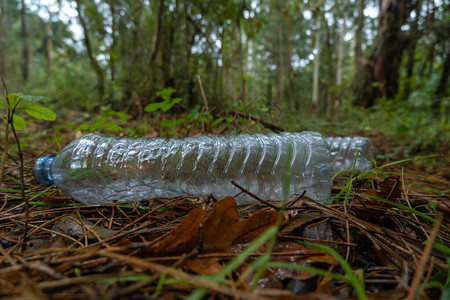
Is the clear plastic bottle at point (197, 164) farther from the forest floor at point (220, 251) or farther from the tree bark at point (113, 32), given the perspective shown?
the tree bark at point (113, 32)

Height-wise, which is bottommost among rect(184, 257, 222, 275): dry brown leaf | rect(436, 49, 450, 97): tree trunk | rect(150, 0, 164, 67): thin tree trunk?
rect(184, 257, 222, 275): dry brown leaf

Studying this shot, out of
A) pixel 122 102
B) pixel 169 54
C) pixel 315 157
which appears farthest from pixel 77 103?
pixel 315 157

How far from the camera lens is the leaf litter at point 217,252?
511 mm

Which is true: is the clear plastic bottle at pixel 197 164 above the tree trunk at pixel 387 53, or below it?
below

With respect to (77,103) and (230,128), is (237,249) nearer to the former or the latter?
(230,128)

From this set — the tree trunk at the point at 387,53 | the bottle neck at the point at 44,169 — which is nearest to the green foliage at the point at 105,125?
the bottle neck at the point at 44,169

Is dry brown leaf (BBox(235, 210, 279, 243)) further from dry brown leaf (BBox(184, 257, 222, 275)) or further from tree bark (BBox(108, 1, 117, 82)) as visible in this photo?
tree bark (BBox(108, 1, 117, 82))

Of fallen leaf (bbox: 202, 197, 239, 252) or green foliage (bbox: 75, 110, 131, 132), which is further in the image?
green foliage (bbox: 75, 110, 131, 132)

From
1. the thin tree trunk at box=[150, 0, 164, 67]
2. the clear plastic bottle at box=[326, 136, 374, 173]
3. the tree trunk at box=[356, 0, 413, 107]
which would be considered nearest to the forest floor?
the clear plastic bottle at box=[326, 136, 374, 173]

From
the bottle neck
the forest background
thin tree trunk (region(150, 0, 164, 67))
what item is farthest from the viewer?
thin tree trunk (region(150, 0, 164, 67))

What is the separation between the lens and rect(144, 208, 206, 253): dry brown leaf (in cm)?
64

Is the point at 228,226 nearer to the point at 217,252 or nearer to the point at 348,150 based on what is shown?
the point at 217,252

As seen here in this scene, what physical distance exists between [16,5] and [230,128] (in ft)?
60.7

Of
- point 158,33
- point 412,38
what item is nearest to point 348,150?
point 158,33
